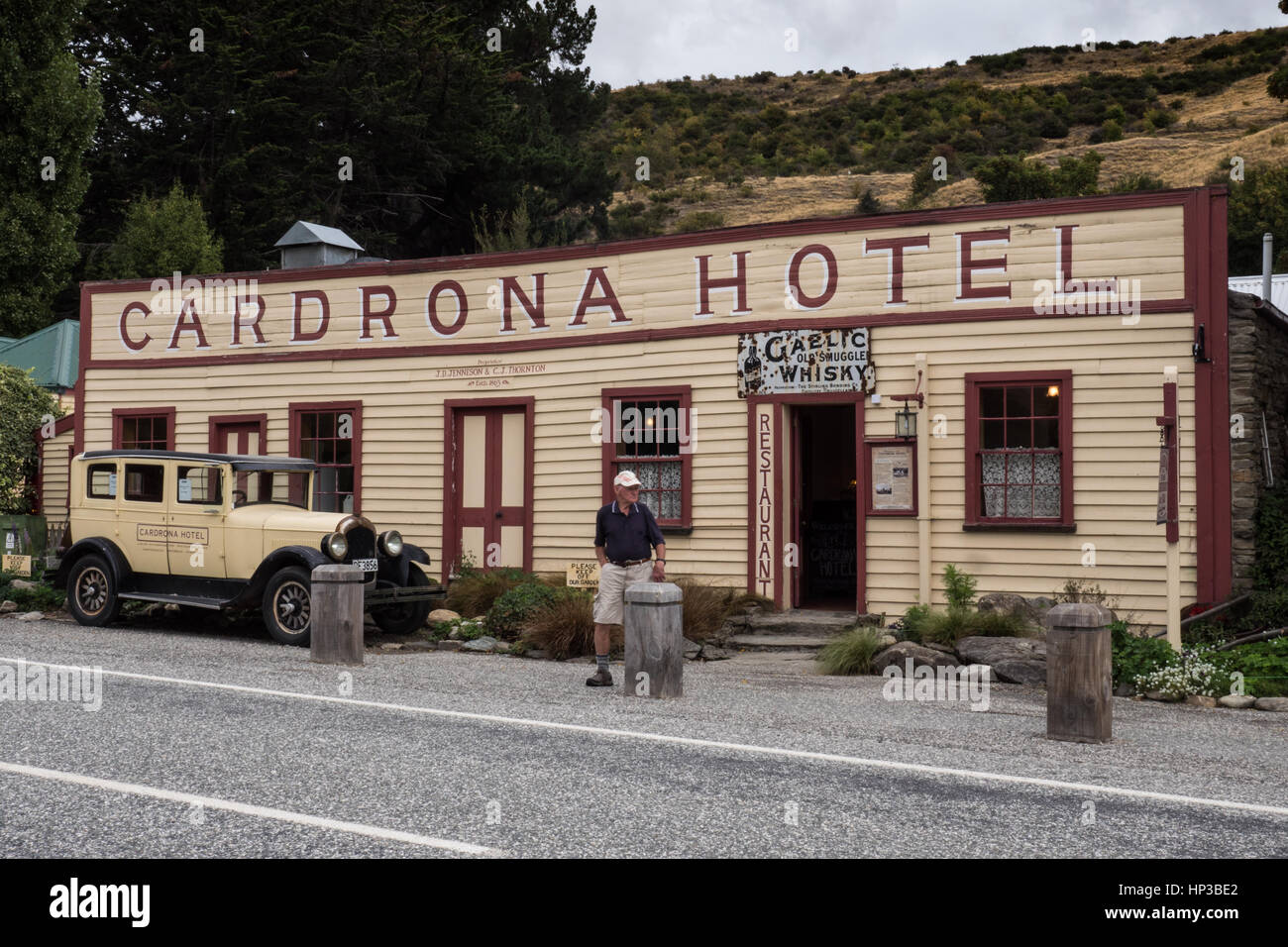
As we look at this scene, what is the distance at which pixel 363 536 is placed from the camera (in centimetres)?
1326

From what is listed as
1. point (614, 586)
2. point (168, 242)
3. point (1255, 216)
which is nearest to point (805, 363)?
point (614, 586)

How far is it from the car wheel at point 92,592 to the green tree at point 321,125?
19971 mm

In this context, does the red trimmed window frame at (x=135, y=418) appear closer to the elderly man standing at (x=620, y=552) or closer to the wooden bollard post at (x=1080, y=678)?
the elderly man standing at (x=620, y=552)

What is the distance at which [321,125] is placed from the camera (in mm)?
35875

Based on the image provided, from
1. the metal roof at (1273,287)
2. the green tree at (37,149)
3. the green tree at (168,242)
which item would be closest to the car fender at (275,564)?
the green tree at (168,242)

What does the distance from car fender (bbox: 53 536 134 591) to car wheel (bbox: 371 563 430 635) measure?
2794 millimetres

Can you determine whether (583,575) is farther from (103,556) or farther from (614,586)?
(103,556)

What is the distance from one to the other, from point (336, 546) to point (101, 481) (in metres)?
3.70

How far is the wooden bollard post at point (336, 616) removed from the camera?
11.4 metres

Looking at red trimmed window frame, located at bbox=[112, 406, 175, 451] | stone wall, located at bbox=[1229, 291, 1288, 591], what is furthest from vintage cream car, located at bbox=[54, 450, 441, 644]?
stone wall, located at bbox=[1229, 291, 1288, 591]

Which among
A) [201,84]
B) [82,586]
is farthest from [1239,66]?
[82,586]

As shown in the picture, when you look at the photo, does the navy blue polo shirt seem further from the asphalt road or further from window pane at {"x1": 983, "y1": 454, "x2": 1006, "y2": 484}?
window pane at {"x1": 983, "y1": 454, "x2": 1006, "y2": 484}

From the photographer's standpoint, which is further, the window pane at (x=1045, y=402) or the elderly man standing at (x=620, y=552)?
the window pane at (x=1045, y=402)
